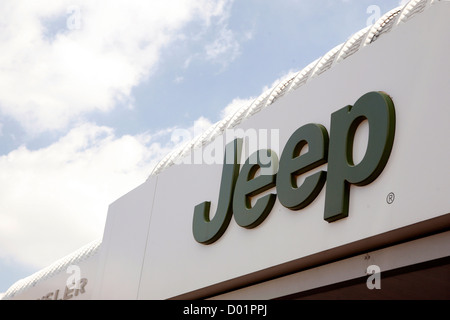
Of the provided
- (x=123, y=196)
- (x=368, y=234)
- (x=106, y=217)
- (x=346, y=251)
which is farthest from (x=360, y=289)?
(x=106, y=217)

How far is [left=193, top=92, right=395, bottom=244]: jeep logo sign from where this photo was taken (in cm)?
564

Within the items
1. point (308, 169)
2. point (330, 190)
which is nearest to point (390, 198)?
point (330, 190)

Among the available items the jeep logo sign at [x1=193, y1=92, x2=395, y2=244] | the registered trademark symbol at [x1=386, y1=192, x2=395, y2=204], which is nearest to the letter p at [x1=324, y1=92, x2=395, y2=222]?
the jeep logo sign at [x1=193, y1=92, x2=395, y2=244]

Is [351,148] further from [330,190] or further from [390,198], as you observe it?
[390,198]

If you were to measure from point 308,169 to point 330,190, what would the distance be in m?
0.56

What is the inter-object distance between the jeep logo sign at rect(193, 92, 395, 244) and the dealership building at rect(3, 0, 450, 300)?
0.05 ft

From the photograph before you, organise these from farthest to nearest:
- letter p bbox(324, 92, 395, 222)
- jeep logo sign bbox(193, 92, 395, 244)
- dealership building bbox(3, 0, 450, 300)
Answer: jeep logo sign bbox(193, 92, 395, 244) < letter p bbox(324, 92, 395, 222) < dealership building bbox(3, 0, 450, 300)

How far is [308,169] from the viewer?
6.51m

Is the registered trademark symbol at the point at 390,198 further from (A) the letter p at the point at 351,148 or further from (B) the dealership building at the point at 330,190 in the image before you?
(A) the letter p at the point at 351,148

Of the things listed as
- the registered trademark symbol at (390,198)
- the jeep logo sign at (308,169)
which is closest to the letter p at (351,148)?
the jeep logo sign at (308,169)

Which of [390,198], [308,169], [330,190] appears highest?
[308,169]

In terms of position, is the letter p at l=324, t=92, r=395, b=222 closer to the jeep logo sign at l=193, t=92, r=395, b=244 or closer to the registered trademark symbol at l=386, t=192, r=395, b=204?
the jeep logo sign at l=193, t=92, r=395, b=244
